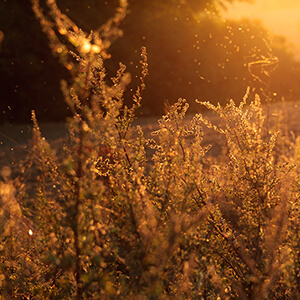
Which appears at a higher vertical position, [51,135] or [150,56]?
[150,56]

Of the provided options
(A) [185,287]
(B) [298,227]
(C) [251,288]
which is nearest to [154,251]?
(A) [185,287]

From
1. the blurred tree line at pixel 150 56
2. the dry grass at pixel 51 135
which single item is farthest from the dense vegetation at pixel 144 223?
A: the blurred tree line at pixel 150 56

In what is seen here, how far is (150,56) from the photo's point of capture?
1134 centimetres

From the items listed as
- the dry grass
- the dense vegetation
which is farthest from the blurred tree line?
the dense vegetation

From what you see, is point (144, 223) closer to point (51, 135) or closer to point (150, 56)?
point (51, 135)

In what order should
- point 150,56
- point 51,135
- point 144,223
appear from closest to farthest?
point 144,223, point 51,135, point 150,56

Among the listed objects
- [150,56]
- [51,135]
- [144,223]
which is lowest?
[144,223]

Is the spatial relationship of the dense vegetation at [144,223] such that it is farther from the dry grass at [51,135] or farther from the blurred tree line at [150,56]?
the blurred tree line at [150,56]

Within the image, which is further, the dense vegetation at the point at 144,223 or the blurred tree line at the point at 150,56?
the blurred tree line at the point at 150,56

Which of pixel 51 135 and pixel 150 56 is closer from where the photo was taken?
pixel 51 135

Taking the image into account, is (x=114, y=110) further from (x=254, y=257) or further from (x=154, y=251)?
(x=254, y=257)

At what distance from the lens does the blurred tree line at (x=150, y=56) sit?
10547mm

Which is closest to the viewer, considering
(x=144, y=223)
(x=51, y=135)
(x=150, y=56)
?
(x=144, y=223)

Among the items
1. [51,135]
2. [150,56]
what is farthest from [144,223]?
[150,56]
